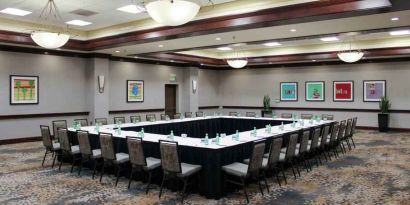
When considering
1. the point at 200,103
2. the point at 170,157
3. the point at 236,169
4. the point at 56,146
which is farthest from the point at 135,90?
the point at 236,169

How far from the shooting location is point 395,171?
6.51m

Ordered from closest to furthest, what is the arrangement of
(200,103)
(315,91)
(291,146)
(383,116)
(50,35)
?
1. (291,146)
2. (50,35)
3. (383,116)
4. (315,91)
5. (200,103)

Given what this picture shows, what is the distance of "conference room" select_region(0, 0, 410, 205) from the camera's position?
16.6ft

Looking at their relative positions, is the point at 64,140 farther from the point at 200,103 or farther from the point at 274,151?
the point at 200,103

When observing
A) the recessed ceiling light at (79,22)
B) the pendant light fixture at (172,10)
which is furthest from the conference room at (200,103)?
the recessed ceiling light at (79,22)

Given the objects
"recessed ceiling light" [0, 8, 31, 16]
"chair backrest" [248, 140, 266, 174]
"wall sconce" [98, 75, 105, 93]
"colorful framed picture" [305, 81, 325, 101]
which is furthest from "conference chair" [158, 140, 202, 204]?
"colorful framed picture" [305, 81, 325, 101]

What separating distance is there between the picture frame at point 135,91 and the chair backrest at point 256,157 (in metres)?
8.92

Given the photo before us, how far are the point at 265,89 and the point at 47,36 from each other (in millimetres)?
11211

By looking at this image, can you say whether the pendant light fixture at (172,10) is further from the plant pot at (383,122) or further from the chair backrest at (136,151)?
the plant pot at (383,122)

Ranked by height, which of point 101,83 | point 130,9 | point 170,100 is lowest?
point 170,100

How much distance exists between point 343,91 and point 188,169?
36.0ft

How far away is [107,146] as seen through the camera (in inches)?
221

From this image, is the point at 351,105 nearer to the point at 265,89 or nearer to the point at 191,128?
the point at 265,89

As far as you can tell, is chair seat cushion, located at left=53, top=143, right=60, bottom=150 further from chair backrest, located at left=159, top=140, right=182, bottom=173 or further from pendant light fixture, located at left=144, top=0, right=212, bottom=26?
pendant light fixture, located at left=144, top=0, right=212, bottom=26
